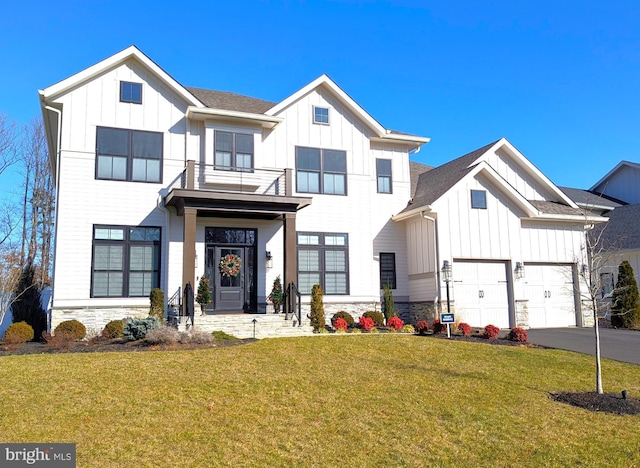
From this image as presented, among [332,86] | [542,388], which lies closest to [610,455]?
[542,388]

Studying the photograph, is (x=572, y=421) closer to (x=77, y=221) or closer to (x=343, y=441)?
(x=343, y=441)

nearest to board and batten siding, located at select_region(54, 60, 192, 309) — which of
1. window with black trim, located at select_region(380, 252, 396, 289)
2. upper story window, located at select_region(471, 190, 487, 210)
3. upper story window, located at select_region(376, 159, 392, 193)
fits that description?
upper story window, located at select_region(376, 159, 392, 193)

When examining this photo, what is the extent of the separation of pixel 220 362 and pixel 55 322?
23.7 ft

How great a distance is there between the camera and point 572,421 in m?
7.26

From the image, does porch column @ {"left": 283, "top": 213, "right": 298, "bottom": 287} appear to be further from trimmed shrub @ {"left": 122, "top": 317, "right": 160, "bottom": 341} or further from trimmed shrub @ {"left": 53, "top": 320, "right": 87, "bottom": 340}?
trimmed shrub @ {"left": 53, "top": 320, "right": 87, "bottom": 340}

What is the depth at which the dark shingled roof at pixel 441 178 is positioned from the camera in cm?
1856

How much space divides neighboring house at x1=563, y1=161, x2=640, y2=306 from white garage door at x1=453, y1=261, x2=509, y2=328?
3849mm

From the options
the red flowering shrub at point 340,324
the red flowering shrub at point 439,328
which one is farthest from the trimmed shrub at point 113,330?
the red flowering shrub at point 439,328

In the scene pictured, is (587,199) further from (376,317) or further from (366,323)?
(366,323)

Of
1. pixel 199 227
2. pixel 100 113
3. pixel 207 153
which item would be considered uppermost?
pixel 100 113

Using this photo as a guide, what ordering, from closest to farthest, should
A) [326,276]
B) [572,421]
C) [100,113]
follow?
[572,421] < [100,113] < [326,276]

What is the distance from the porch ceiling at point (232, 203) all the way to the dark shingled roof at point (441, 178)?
4708mm

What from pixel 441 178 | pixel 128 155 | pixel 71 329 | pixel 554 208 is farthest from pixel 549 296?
pixel 71 329

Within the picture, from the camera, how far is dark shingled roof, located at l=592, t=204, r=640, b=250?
22562 mm
